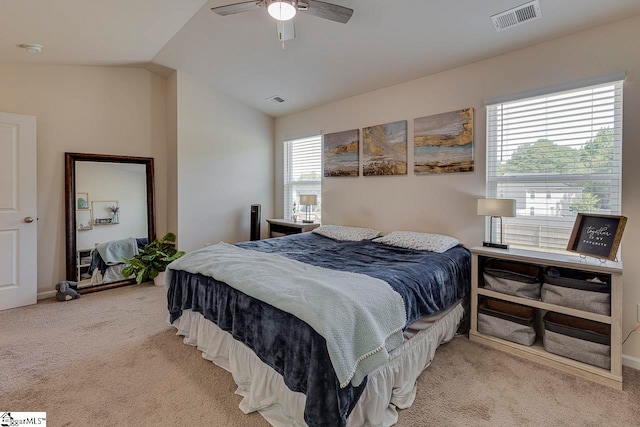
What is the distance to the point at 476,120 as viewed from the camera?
10.00 ft

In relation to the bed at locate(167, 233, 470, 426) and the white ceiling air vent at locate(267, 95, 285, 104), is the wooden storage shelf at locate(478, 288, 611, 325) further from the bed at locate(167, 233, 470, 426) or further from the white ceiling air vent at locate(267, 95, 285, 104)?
the white ceiling air vent at locate(267, 95, 285, 104)

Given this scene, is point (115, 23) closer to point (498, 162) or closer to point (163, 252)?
point (163, 252)

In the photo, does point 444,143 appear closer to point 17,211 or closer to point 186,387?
point 186,387

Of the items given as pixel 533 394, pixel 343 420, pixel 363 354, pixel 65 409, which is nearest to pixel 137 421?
pixel 65 409

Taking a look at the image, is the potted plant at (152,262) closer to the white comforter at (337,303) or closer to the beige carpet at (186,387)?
the beige carpet at (186,387)

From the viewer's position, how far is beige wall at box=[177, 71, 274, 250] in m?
4.30

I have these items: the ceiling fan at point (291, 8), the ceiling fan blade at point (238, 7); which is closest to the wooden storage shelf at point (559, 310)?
the ceiling fan at point (291, 8)

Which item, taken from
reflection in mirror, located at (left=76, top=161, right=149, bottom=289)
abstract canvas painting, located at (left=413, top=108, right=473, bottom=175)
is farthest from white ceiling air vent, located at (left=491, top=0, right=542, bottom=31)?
reflection in mirror, located at (left=76, top=161, right=149, bottom=289)

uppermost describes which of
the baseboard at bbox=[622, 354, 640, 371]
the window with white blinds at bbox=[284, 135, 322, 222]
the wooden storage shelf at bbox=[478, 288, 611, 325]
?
the window with white blinds at bbox=[284, 135, 322, 222]

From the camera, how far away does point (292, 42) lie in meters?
3.16

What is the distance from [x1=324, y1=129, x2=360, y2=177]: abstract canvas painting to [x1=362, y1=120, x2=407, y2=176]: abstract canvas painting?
0.46 ft

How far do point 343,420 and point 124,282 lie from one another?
383 centimetres

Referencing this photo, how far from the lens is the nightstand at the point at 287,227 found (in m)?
4.43

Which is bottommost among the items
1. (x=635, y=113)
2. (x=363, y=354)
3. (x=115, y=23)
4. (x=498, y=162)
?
(x=363, y=354)
